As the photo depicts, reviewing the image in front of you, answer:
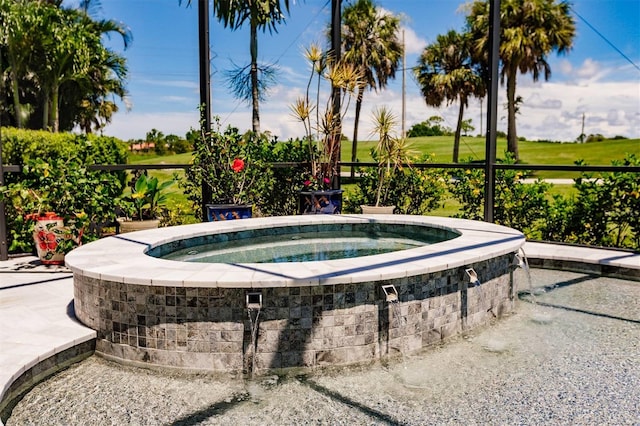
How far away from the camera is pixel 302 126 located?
313 inches

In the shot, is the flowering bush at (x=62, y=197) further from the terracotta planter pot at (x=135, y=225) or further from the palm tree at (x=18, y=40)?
the palm tree at (x=18, y=40)

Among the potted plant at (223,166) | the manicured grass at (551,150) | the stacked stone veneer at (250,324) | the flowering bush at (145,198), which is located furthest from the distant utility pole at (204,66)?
the manicured grass at (551,150)

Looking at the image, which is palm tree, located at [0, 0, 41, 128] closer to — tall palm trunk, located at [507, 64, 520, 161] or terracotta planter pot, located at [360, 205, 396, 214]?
terracotta planter pot, located at [360, 205, 396, 214]

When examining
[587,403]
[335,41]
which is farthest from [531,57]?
[587,403]

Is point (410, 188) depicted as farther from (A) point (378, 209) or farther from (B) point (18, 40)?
(B) point (18, 40)

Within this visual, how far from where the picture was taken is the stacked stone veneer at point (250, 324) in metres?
3.12

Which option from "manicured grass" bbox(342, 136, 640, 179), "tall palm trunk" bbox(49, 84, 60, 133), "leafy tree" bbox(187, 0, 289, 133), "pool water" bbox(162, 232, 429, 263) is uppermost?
"leafy tree" bbox(187, 0, 289, 133)

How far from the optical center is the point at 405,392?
293 cm

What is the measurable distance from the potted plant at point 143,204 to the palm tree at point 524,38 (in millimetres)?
19340

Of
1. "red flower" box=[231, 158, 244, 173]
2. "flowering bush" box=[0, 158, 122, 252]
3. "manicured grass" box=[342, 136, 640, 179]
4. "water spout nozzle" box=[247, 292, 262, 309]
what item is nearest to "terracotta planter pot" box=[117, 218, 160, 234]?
"flowering bush" box=[0, 158, 122, 252]

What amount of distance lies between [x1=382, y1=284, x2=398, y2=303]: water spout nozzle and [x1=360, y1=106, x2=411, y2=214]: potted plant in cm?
417

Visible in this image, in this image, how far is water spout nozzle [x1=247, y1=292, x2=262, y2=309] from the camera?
3.06 m

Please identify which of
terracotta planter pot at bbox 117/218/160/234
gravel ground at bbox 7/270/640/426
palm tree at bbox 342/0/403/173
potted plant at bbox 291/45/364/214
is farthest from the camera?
palm tree at bbox 342/0/403/173

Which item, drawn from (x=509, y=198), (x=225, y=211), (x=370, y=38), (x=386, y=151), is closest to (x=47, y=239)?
(x=225, y=211)
